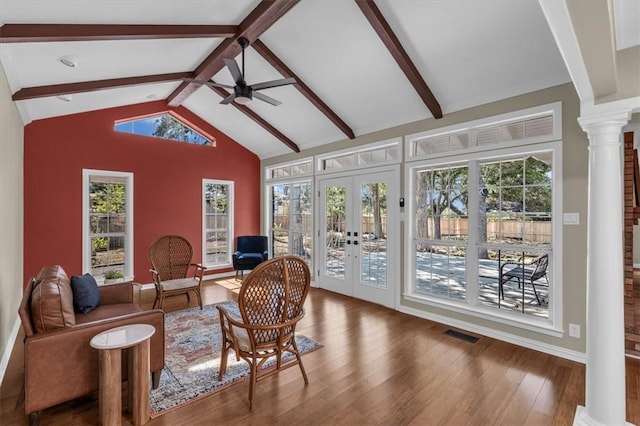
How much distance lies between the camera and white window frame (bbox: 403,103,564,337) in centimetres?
306

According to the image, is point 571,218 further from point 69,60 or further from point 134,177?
point 134,177

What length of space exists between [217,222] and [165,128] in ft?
7.03

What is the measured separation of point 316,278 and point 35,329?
4347 mm

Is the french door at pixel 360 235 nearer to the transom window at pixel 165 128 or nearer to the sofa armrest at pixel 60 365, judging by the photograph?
the transom window at pixel 165 128

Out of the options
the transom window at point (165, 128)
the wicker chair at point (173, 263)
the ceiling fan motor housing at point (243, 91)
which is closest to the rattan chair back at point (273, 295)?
the ceiling fan motor housing at point (243, 91)

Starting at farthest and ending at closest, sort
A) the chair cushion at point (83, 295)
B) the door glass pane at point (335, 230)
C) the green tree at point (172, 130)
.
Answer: the green tree at point (172, 130)
the door glass pane at point (335, 230)
the chair cushion at point (83, 295)

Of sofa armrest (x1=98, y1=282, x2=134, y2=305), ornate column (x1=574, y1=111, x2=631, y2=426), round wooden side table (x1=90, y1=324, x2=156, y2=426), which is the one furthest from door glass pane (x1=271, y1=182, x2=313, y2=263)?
ornate column (x1=574, y1=111, x2=631, y2=426)

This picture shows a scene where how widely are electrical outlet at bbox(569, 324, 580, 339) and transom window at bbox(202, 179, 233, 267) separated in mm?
5889

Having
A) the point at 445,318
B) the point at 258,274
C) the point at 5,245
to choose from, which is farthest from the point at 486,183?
the point at 5,245

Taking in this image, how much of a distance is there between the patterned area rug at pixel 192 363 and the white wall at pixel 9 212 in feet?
4.53

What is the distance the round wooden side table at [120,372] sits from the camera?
76.2 inches

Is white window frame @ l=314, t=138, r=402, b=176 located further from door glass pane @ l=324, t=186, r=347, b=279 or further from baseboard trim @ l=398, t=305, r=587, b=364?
baseboard trim @ l=398, t=305, r=587, b=364

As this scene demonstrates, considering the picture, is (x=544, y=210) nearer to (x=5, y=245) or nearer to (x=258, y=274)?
(x=258, y=274)

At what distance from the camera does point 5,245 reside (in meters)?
3.03
